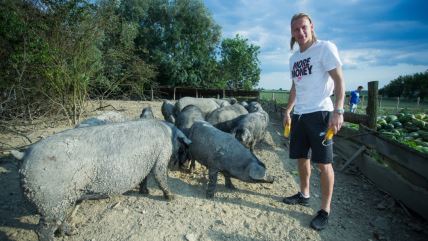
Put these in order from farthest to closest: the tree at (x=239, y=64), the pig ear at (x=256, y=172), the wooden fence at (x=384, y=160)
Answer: the tree at (x=239, y=64), the pig ear at (x=256, y=172), the wooden fence at (x=384, y=160)

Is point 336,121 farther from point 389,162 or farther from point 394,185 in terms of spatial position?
point 389,162

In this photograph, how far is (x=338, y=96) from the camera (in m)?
3.42

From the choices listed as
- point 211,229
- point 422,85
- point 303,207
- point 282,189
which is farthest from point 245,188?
point 422,85

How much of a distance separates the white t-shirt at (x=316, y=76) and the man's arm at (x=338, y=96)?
8 cm

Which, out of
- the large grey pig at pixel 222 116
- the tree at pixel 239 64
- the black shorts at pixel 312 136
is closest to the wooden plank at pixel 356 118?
the large grey pig at pixel 222 116

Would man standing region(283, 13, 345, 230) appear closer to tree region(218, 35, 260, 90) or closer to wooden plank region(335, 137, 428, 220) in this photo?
wooden plank region(335, 137, 428, 220)

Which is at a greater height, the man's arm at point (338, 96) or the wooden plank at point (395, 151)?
the man's arm at point (338, 96)

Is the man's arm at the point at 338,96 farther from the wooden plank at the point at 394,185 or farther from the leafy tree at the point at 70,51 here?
the leafy tree at the point at 70,51

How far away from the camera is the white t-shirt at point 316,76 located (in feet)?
11.4

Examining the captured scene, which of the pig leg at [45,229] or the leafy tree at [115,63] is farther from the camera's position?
the leafy tree at [115,63]

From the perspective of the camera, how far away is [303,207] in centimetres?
430

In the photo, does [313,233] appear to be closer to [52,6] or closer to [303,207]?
[303,207]

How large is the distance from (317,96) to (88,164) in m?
2.74

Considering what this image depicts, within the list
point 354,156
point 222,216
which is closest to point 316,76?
point 222,216
